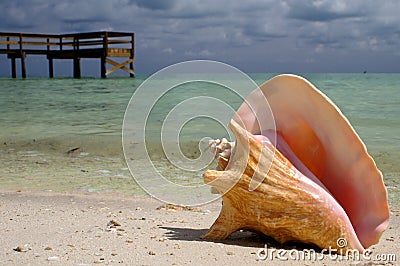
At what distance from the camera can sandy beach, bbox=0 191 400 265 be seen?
2348mm

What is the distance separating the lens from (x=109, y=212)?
3.58m

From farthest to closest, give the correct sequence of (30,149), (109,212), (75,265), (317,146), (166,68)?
(30,149) → (109,212) → (317,146) → (166,68) → (75,265)

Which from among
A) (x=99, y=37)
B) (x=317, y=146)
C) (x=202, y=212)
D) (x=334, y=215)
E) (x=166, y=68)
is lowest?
(x=202, y=212)

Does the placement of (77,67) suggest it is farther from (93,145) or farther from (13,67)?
(93,145)

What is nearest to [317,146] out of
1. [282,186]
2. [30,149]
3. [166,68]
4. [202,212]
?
[282,186]

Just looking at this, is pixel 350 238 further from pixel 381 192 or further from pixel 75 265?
pixel 75 265

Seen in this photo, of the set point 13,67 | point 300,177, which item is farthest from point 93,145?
point 13,67

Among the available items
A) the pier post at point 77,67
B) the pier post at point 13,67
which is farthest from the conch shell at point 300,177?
the pier post at point 13,67

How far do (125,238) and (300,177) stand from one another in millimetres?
989

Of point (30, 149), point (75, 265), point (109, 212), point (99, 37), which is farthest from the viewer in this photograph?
point (99, 37)

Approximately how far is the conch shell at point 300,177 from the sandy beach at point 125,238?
0.13 metres

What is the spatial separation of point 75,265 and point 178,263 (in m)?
0.46

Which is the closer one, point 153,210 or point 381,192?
point 381,192

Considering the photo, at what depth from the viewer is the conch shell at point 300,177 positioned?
101 inches
